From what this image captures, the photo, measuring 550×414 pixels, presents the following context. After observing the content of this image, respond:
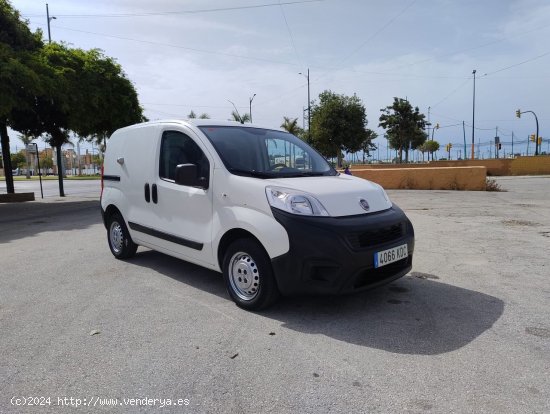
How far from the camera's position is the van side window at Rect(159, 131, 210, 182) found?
444cm

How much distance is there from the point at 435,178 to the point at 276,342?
647 inches

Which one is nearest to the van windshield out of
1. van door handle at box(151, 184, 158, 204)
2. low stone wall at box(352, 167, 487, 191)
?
van door handle at box(151, 184, 158, 204)

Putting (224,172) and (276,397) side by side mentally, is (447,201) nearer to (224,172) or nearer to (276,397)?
(224,172)

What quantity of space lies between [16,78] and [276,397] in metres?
12.5

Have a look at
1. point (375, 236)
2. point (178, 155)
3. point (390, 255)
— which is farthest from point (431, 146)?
point (375, 236)

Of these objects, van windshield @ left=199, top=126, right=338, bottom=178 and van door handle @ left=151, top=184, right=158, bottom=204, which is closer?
van windshield @ left=199, top=126, right=338, bottom=178

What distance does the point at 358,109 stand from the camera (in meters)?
36.2

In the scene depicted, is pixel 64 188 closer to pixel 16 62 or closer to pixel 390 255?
pixel 16 62

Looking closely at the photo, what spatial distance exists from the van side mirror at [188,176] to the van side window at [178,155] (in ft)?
0.22

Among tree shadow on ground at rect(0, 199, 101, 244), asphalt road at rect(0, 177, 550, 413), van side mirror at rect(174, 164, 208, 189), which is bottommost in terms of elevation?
asphalt road at rect(0, 177, 550, 413)

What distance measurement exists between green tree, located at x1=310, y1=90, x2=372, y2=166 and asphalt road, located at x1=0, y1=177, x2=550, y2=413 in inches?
1216

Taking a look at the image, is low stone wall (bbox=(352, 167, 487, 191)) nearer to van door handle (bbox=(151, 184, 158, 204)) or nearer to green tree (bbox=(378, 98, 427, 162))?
van door handle (bbox=(151, 184, 158, 204))

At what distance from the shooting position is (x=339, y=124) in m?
35.9

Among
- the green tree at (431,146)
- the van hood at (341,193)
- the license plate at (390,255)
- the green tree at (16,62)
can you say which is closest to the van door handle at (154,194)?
the van hood at (341,193)
